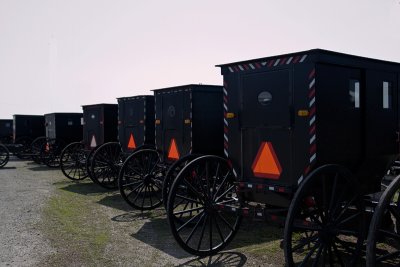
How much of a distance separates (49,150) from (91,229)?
10296 millimetres

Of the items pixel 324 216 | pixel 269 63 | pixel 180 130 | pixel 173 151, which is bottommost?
pixel 324 216

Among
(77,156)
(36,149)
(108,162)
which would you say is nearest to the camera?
(108,162)

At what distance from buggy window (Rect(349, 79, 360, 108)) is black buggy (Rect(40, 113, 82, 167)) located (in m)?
13.5

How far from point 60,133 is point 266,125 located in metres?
13.1

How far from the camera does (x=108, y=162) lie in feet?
37.9

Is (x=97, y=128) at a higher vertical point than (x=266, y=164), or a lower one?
higher

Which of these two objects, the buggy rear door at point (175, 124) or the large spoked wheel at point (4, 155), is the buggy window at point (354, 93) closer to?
the buggy rear door at point (175, 124)

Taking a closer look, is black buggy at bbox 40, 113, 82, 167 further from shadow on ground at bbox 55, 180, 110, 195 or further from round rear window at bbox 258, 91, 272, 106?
round rear window at bbox 258, 91, 272, 106

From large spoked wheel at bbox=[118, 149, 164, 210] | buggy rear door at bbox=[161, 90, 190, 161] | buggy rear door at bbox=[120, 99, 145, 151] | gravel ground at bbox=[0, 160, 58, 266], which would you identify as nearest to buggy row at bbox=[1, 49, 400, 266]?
buggy rear door at bbox=[161, 90, 190, 161]

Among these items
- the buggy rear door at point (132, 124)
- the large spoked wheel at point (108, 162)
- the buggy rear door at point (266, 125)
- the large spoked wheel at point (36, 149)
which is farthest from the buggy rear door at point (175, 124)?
the large spoked wheel at point (36, 149)

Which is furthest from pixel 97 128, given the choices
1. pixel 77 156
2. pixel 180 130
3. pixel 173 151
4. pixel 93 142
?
pixel 180 130

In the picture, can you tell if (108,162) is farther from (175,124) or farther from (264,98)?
(264,98)

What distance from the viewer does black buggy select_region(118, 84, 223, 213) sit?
8.27 meters

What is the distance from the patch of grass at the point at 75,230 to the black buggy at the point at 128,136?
1.33 metres
